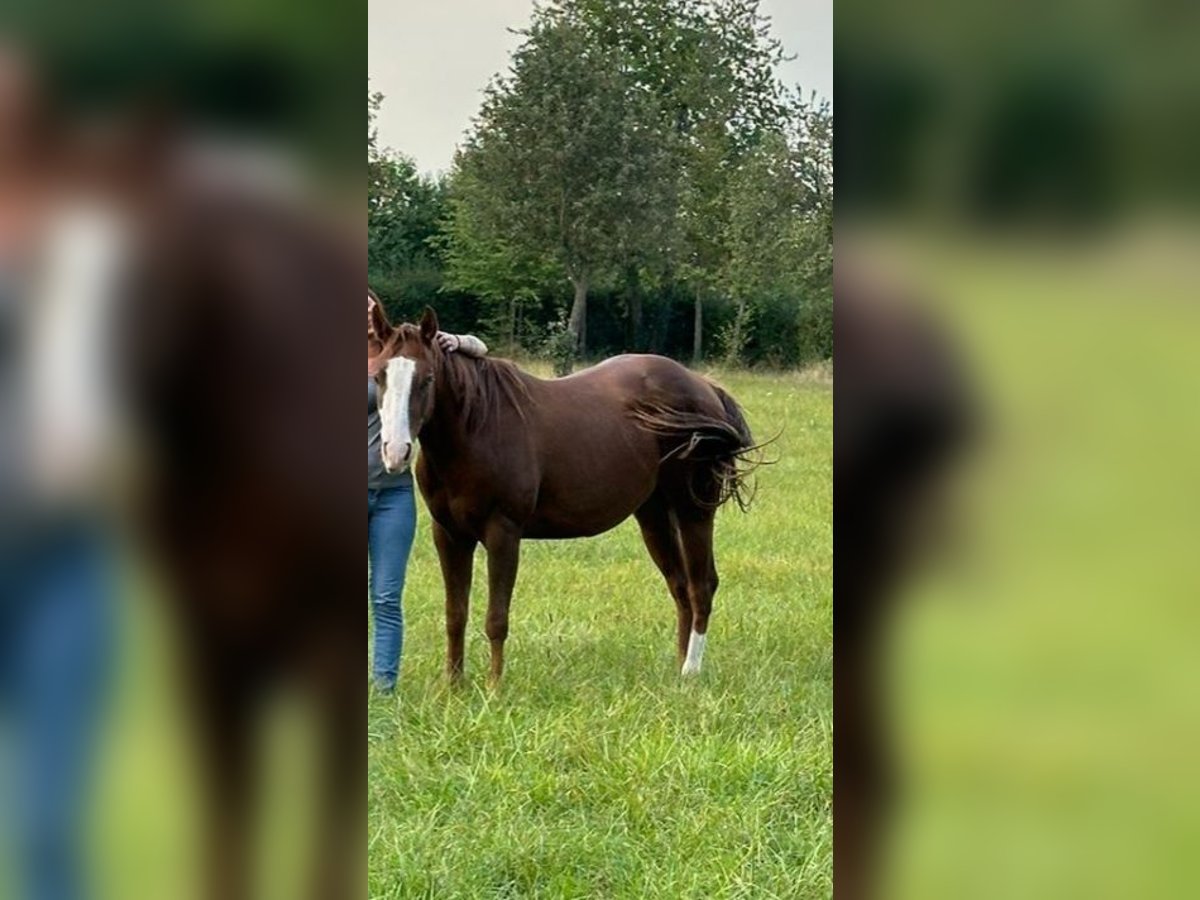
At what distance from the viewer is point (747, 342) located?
A: 1140 millimetres

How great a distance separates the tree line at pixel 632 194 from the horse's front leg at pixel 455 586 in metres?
0.57

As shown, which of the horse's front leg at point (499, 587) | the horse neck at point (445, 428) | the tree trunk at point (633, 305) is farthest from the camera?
the horse neck at point (445, 428)

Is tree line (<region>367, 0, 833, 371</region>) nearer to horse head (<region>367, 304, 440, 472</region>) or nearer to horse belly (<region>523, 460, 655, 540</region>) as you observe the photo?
horse head (<region>367, 304, 440, 472</region>)

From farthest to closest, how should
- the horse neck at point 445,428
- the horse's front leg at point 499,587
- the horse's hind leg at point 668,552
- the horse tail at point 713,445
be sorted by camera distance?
the horse neck at point 445,428 < the horse's front leg at point 499,587 < the horse's hind leg at point 668,552 < the horse tail at point 713,445

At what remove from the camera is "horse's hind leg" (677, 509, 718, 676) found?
4.51 ft
